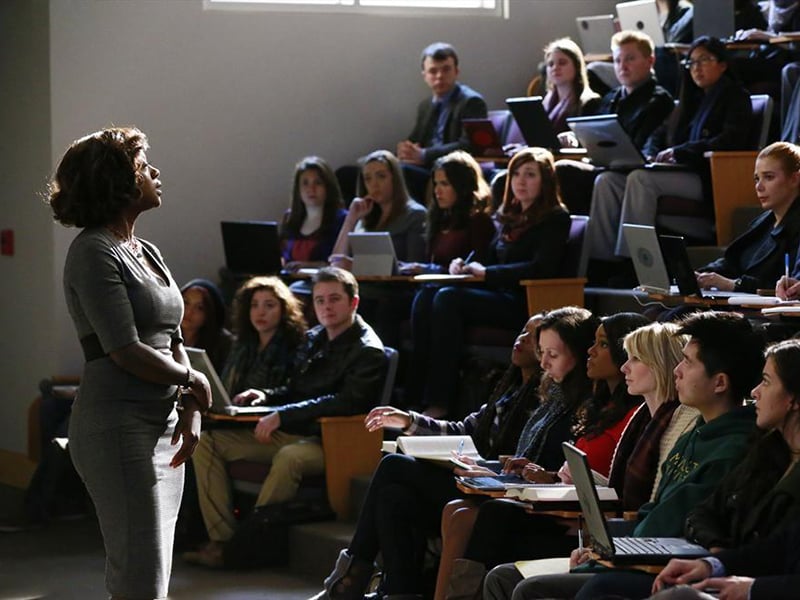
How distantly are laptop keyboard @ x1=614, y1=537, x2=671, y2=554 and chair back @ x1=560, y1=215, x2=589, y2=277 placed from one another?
10.7 ft

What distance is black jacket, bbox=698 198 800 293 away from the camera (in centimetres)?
568

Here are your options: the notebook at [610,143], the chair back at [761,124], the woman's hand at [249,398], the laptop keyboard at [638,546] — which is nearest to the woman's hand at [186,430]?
the laptop keyboard at [638,546]

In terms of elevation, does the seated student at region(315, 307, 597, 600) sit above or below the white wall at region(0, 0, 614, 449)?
below

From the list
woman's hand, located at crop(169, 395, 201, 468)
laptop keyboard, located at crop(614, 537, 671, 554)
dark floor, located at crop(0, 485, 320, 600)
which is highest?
woman's hand, located at crop(169, 395, 201, 468)

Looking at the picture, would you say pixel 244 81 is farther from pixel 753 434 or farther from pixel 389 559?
pixel 753 434

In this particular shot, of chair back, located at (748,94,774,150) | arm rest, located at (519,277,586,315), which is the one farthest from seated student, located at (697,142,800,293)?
chair back, located at (748,94,774,150)

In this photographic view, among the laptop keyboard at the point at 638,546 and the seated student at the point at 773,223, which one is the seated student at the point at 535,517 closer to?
the laptop keyboard at the point at 638,546

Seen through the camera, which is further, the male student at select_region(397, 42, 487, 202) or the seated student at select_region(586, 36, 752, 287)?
the male student at select_region(397, 42, 487, 202)

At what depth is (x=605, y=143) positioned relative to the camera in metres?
7.02

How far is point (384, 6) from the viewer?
895cm

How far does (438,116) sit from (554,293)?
215 cm

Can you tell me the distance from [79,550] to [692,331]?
3.70m

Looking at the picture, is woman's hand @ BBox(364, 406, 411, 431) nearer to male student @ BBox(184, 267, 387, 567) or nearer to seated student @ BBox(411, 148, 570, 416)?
male student @ BBox(184, 267, 387, 567)

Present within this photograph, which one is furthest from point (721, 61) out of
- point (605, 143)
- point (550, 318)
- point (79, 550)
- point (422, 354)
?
point (79, 550)
